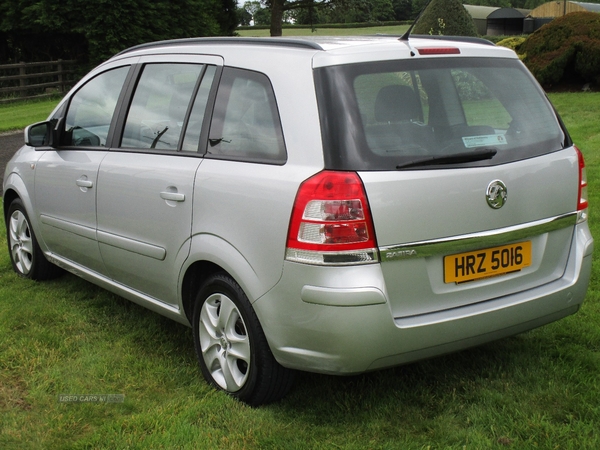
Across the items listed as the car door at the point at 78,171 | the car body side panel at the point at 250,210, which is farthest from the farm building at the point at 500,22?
the car body side panel at the point at 250,210

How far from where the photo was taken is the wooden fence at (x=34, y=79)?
26.1 metres

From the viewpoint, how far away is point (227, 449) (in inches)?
133

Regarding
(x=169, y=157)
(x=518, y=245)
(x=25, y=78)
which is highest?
(x=169, y=157)

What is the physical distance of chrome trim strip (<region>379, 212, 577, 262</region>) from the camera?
3.25 meters

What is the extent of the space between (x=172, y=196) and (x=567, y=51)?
1804 centimetres

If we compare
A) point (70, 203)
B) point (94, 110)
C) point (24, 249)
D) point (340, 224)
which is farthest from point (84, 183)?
point (340, 224)

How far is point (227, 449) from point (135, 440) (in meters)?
0.44

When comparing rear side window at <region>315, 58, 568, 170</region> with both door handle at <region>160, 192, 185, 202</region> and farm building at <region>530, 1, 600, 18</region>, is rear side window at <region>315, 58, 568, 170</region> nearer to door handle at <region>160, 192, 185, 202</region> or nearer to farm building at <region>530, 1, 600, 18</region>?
door handle at <region>160, 192, 185, 202</region>

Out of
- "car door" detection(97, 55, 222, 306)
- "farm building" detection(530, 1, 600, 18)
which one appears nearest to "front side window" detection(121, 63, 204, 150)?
"car door" detection(97, 55, 222, 306)

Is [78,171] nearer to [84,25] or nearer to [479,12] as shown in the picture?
[84,25]

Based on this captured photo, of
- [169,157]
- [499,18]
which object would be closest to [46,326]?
[169,157]

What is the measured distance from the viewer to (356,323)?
10.5 feet

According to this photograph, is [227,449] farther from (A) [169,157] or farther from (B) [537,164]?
(B) [537,164]

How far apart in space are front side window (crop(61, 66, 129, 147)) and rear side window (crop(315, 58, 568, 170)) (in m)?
1.95
